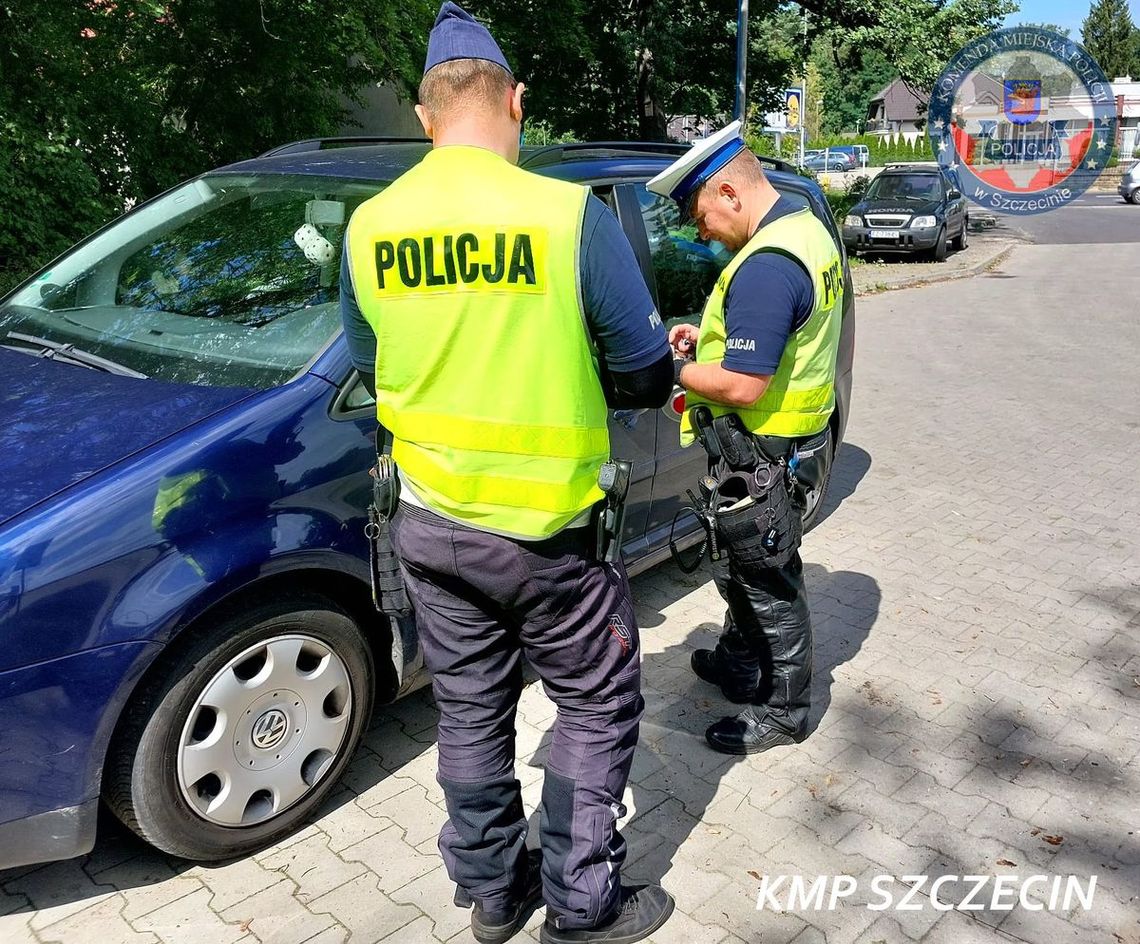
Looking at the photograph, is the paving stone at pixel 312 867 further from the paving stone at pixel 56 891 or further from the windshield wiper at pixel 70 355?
the windshield wiper at pixel 70 355

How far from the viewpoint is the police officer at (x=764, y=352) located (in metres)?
2.71

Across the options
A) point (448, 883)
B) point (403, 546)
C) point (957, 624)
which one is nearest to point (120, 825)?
point (448, 883)

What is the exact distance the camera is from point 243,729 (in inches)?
102

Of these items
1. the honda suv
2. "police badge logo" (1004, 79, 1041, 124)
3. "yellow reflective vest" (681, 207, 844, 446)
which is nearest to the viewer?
"yellow reflective vest" (681, 207, 844, 446)

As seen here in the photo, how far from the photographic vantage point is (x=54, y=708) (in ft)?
7.41

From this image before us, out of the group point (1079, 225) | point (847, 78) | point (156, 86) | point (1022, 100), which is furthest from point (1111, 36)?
point (156, 86)

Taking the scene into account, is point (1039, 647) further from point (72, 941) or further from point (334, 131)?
point (334, 131)

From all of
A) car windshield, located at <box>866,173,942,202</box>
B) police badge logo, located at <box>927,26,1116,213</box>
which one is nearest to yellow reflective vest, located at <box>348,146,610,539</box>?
car windshield, located at <box>866,173,942,202</box>

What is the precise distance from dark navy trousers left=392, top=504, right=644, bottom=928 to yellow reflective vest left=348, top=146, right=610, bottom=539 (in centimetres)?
10

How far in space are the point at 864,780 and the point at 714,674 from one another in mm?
689

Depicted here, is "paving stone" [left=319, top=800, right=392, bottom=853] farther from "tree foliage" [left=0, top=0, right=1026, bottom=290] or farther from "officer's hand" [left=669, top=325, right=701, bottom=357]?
"tree foliage" [left=0, top=0, right=1026, bottom=290]

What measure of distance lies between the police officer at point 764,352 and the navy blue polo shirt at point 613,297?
636 mm

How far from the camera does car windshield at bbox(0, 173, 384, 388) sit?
9.65 feet

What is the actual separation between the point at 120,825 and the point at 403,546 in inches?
54.4
